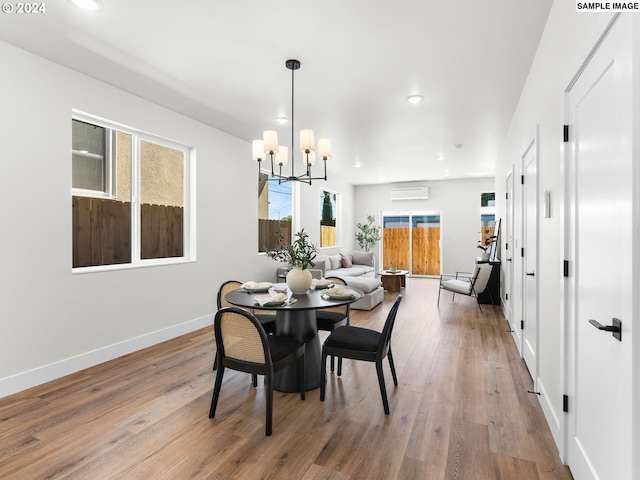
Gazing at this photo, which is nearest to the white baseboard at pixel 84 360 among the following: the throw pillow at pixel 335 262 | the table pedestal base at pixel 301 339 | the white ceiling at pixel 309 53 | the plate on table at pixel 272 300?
the table pedestal base at pixel 301 339

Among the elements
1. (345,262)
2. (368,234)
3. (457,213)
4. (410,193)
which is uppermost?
(410,193)

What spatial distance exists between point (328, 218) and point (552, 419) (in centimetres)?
709

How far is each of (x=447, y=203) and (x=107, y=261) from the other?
818 centimetres

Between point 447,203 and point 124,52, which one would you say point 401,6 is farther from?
point 447,203

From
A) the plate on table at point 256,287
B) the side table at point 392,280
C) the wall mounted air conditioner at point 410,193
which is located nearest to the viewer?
the plate on table at point 256,287

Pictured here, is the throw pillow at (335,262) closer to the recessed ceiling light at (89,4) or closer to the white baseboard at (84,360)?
the white baseboard at (84,360)

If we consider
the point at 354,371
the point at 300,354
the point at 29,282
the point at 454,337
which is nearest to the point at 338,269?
the point at 454,337

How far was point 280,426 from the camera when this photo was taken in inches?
91.2

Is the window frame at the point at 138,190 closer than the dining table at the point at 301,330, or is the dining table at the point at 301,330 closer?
the dining table at the point at 301,330

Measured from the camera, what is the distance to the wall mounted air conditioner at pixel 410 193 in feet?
31.3

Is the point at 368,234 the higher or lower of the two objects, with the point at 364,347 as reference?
higher

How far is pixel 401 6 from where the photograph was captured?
2.21m

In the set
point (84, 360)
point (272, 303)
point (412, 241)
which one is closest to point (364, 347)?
point (272, 303)

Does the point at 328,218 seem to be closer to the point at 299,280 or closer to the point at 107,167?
the point at 107,167
